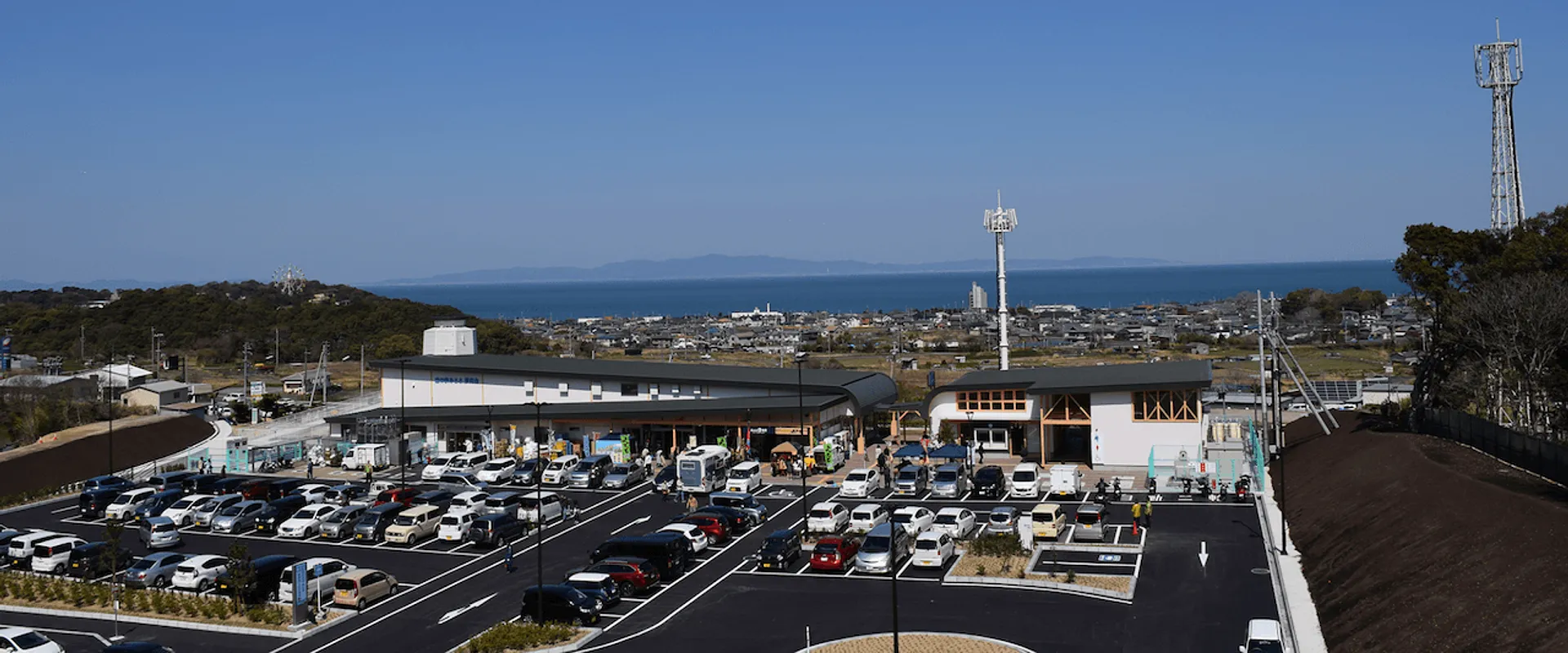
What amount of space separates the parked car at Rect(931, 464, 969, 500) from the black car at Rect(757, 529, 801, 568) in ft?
31.1

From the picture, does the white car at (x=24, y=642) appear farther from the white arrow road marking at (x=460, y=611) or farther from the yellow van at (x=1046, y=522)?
the yellow van at (x=1046, y=522)

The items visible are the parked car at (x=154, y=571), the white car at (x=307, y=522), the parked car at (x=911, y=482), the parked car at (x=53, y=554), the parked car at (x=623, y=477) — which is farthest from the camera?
the parked car at (x=623, y=477)

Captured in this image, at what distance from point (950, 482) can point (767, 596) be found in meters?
12.9

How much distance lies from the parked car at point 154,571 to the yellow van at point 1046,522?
822 inches

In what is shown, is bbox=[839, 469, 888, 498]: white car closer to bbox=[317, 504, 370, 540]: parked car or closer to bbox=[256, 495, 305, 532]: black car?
bbox=[317, 504, 370, 540]: parked car

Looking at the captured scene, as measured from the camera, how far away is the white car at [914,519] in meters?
30.3

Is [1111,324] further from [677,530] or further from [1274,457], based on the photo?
[677,530]

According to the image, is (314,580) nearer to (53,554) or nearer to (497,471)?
(53,554)

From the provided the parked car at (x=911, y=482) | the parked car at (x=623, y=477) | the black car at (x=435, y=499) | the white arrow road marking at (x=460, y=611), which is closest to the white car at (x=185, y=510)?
the black car at (x=435, y=499)

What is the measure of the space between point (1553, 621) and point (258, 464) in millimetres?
44631

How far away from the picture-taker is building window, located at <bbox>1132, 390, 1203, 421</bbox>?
136 ft

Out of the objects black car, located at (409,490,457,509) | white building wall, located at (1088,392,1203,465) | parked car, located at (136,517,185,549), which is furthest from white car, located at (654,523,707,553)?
white building wall, located at (1088,392,1203,465)

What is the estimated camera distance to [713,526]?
30.8 meters

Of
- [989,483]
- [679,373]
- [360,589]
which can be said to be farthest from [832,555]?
[679,373]
